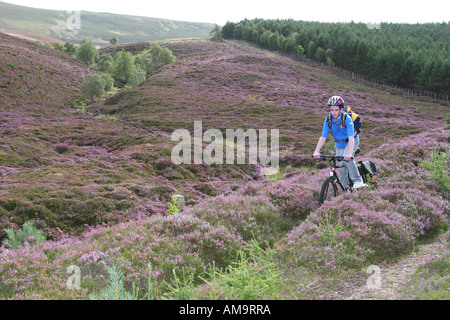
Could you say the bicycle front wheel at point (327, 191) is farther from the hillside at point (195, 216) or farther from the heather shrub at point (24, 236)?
the heather shrub at point (24, 236)

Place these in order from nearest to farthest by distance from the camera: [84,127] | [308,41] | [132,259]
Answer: [132,259] → [84,127] → [308,41]

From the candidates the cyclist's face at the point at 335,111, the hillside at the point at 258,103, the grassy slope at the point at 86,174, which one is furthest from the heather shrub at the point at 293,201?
the hillside at the point at 258,103


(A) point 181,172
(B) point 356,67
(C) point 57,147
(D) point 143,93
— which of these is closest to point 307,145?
(A) point 181,172

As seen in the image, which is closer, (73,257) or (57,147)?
(73,257)

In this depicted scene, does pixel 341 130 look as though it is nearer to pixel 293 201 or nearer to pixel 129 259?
pixel 293 201

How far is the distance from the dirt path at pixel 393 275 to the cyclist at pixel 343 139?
257 centimetres

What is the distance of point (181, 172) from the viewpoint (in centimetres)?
2180

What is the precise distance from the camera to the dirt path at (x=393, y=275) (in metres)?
5.00

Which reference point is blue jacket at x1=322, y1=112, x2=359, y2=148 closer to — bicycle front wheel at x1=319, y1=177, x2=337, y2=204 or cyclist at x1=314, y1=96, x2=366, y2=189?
cyclist at x1=314, y1=96, x2=366, y2=189

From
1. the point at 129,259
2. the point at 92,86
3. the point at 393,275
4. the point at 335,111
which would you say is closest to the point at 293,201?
the point at 335,111

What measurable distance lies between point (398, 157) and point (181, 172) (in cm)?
1339

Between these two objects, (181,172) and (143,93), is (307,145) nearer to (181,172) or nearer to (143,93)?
(181,172)

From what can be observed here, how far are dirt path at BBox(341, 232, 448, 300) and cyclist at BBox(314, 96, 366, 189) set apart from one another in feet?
8.44

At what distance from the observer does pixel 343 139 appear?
29.4ft
